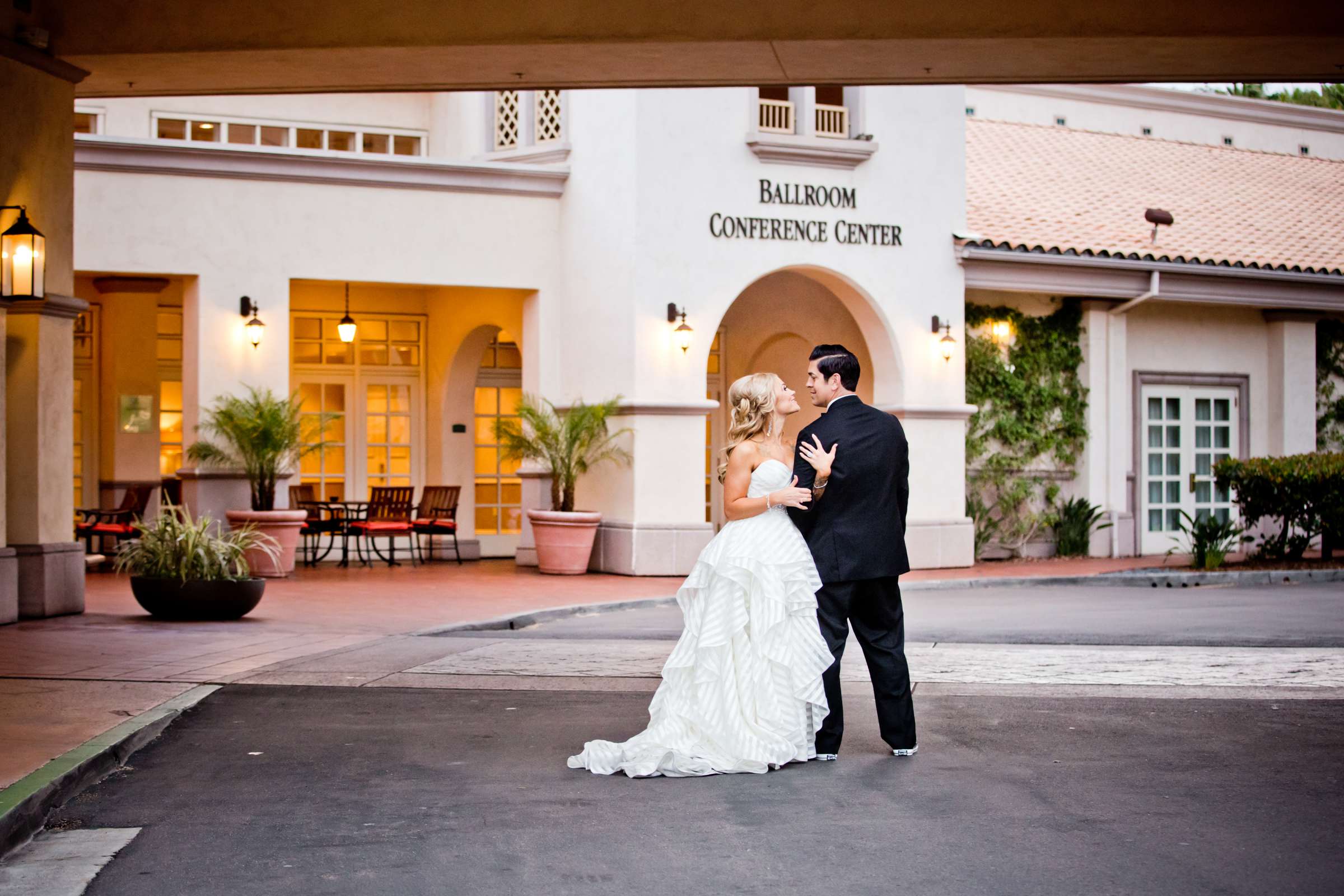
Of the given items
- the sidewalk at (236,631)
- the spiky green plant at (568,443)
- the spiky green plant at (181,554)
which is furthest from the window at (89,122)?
the spiky green plant at (181,554)

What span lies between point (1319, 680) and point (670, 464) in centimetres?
899

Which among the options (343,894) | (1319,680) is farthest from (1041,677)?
(343,894)

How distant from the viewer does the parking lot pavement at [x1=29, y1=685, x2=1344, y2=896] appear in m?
4.59

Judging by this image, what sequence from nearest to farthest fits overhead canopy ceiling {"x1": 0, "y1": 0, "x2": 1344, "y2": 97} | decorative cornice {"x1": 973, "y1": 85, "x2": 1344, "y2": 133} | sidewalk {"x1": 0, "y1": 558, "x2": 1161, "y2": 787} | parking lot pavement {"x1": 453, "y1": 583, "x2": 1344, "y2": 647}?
sidewalk {"x1": 0, "y1": 558, "x2": 1161, "y2": 787}, overhead canopy ceiling {"x1": 0, "y1": 0, "x2": 1344, "y2": 97}, parking lot pavement {"x1": 453, "y1": 583, "x2": 1344, "y2": 647}, decorative cornice {"x1": 973, "y1": 85, "x2": 1344, "y2": 133}

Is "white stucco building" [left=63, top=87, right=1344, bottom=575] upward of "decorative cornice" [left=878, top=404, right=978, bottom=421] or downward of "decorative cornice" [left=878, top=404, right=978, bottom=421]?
upward

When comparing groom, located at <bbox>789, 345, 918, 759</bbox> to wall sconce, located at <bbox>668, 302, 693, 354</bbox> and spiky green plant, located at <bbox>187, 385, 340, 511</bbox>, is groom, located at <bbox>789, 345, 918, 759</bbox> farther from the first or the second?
spiky green plant, located at <bbox>187, 385, 340, 511</bbox>

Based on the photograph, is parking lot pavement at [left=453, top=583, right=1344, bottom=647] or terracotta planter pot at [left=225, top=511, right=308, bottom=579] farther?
terracotta planter pot at [left=225, top=511, right=308, bottom=579]

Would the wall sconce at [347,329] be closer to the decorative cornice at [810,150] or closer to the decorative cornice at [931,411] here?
the decorative cornice at [810,150]

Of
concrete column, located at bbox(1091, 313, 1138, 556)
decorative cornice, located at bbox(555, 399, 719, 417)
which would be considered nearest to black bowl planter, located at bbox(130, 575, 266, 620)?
decorative cornice, located at bbox(555, 399, 719, 417)

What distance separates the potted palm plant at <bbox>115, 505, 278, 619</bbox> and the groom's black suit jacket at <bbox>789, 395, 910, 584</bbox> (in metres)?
6.39

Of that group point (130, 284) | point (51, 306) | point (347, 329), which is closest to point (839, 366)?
point (51, 306)

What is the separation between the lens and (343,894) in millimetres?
4430

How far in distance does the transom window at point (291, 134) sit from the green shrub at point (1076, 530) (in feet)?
33.1

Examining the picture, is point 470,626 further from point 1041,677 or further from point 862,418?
point 862,418
